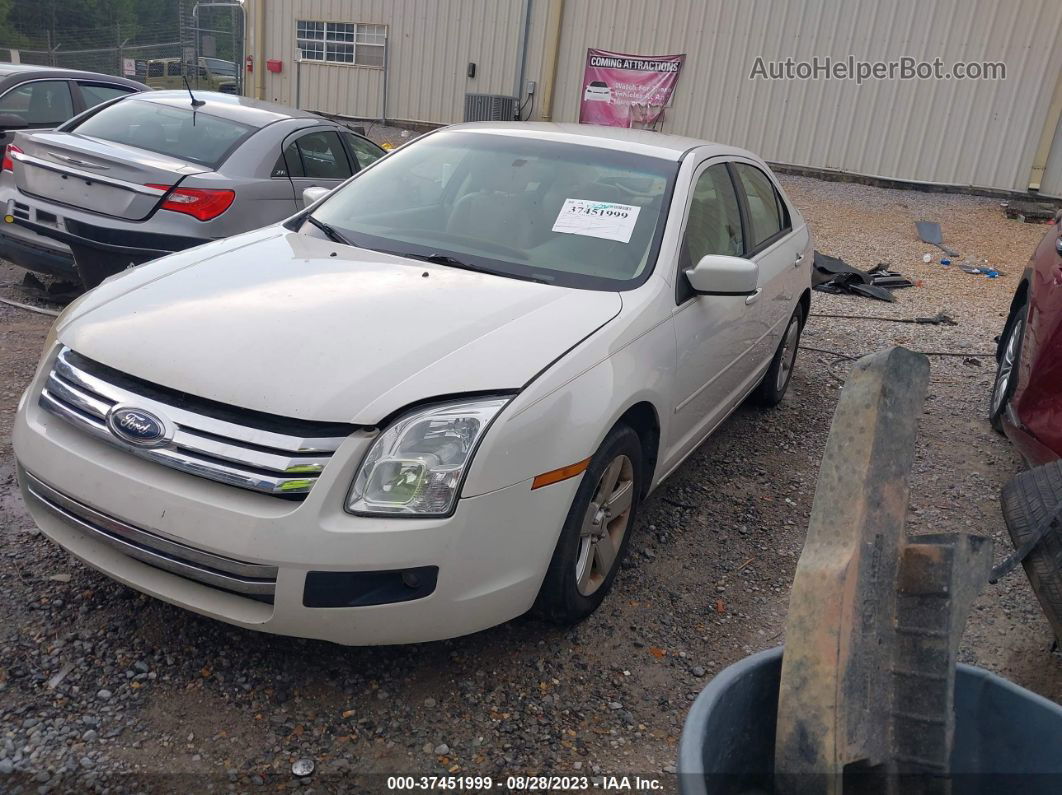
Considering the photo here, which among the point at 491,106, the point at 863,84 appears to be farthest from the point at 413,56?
the point at 863,84

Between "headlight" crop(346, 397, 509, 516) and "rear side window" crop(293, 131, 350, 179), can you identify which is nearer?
"headlight" crop(346, 397, 509, 516)

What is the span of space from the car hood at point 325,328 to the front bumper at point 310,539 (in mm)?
234

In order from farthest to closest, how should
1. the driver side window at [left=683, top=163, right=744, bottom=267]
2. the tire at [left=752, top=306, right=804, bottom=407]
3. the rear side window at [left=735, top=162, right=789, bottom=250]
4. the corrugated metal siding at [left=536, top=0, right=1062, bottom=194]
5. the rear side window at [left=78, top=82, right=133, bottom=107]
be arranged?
1. the corrugated metal siding at [left=536, top=0, right=1062, bottom=194]
2. the rear side window at [left=78, top=82, right=133, bottom=107]
3. the tire at [left=752, top=306, right=804, bottom=407]
4. the rear side window at [left=735, top=162, right=789, bottom=250]
5. the driver side window at [left=683, top=163, right=744, bottom=267]

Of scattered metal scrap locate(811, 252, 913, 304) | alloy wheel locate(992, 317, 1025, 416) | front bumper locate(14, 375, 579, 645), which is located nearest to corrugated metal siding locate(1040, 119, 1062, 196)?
scattered metal scrap locate(811, 252, 913, 304)

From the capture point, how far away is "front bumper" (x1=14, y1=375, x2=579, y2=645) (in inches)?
93.8

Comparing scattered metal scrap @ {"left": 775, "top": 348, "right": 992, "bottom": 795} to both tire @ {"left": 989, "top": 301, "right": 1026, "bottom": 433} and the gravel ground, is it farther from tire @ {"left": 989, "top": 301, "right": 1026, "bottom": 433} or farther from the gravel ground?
tire @ {"left": 989, "top": 301, "right": 1026, "bottom": 433}

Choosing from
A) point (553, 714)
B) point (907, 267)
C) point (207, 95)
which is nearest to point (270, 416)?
point (553, 714)

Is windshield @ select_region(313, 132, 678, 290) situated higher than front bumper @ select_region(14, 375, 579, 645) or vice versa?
windshield @ select_region(313, 132, 678, 290)

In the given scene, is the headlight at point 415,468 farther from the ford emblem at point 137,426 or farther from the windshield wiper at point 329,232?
the windshield wiper at point 329,232

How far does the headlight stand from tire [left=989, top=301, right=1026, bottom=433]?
3028mm

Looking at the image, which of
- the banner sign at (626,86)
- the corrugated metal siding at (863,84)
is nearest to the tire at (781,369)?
the corrugated metal siding at (863,84)

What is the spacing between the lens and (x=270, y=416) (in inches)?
97.1

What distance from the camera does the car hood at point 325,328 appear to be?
2.52m

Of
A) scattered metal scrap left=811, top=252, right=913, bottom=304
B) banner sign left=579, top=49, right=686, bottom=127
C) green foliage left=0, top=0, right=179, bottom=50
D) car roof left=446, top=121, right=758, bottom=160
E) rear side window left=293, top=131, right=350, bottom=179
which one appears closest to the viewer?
car roof left=446, top=121, right=758, bottom=160
